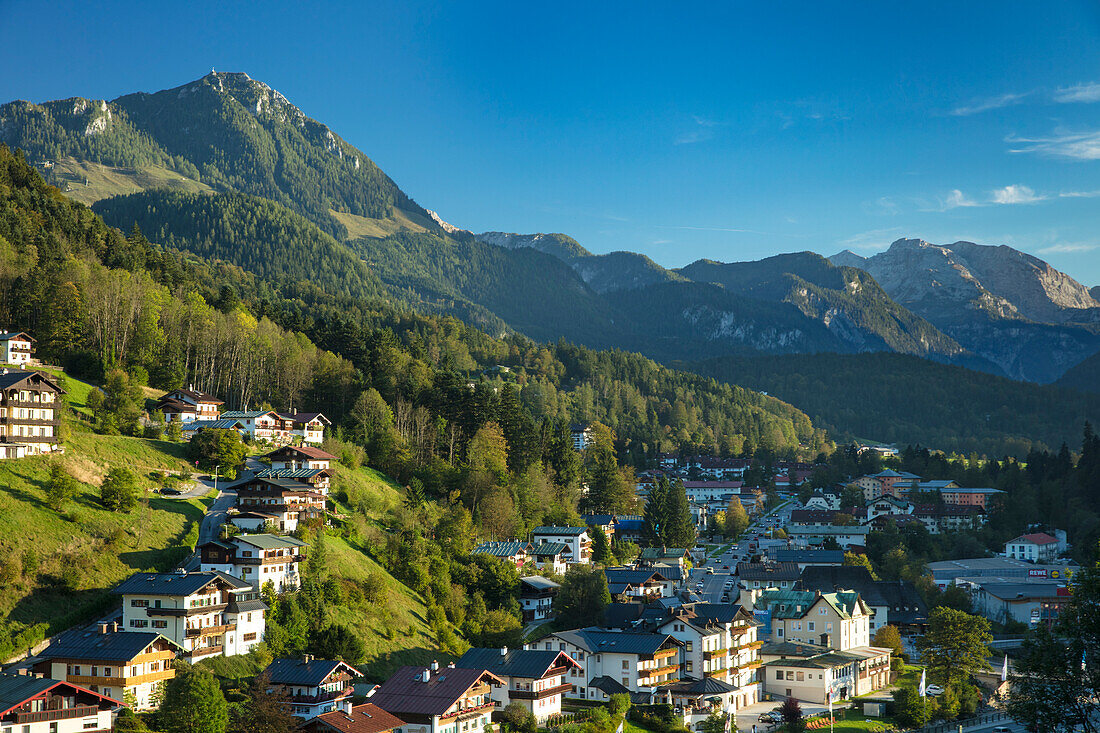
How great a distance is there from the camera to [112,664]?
1770 inches

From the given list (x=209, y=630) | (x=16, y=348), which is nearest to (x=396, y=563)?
(x=209, y=630)

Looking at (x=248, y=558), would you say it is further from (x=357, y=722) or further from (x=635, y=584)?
(x=635, y=584)

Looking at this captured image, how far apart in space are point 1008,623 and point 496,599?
49832 mm

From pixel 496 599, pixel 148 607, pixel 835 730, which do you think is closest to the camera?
pixel 148 607

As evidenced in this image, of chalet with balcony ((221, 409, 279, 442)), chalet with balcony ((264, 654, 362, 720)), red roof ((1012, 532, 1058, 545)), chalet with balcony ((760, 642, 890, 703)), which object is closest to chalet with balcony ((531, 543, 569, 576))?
chalet with balcony ((760, 642, 890, 703))

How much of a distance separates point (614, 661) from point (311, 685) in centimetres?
2141

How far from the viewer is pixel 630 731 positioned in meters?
56.0

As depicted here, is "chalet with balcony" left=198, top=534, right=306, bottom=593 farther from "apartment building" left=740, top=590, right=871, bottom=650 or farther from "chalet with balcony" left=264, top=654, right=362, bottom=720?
"apartment building" left=740, top=590, right=871, bottom=650

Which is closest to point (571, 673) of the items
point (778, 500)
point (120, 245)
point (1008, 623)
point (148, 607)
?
point (148, 607)

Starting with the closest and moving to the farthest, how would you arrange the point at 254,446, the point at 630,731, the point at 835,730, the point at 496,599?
the point at 630,731
the point at 835,730
the point at 496,599
the point at 254,446

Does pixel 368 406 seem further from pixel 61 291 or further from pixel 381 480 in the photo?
pixel 61 291

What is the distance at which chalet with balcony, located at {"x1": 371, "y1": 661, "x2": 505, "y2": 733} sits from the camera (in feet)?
→ 160

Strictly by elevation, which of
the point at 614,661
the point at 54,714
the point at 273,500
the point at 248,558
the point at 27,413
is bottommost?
the point at 614,661

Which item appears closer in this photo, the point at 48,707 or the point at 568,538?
the point at 48,707
